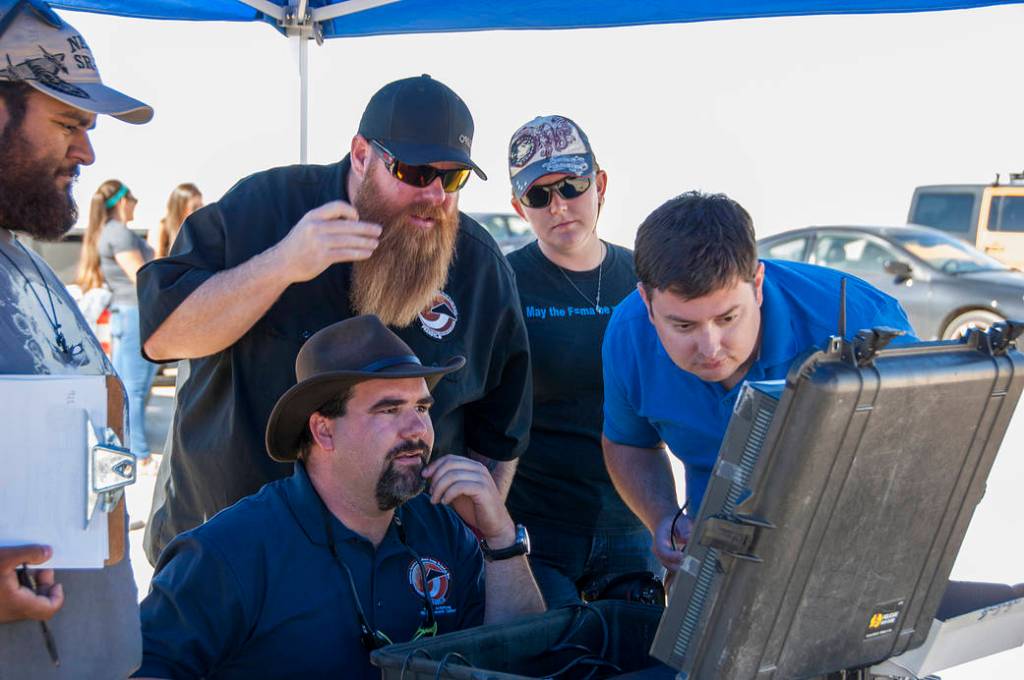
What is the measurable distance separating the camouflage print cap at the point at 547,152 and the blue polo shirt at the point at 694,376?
69cm

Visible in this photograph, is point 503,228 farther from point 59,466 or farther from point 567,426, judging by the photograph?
point 59,466

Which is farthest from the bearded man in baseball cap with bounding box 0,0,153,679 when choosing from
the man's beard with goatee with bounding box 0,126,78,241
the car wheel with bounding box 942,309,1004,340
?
the car wheel with bounding box 942,309,1004,340

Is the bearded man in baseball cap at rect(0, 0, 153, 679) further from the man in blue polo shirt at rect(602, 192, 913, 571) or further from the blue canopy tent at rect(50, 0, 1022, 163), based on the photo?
the blue canopy tent at rect(50, 0, 1022, 163)

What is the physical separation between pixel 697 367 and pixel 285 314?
39.2 inches

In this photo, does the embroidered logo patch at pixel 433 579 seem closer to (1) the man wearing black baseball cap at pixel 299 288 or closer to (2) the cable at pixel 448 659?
(1) the man wearing black baseball cap at pixel 299 288

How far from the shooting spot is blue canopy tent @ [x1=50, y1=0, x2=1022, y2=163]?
3820 mm

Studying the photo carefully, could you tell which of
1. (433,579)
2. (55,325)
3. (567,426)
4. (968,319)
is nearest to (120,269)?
(567,426)

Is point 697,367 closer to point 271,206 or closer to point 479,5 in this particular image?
point 271,206

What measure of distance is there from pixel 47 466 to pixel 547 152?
214 cm

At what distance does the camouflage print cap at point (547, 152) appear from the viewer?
332 centimetres

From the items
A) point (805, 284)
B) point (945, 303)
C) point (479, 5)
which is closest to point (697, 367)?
point (805, 284)

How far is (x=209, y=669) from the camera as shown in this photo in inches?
83.7

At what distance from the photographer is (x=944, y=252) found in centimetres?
1150

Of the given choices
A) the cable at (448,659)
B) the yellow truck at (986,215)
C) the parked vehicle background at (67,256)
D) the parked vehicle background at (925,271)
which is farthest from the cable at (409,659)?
the yellow truck at (986,215)
